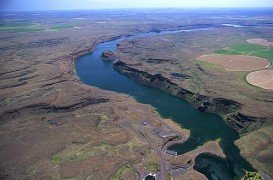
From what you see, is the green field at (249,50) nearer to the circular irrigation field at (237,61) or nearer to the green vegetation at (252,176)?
the circular irrigation field at (237,61)

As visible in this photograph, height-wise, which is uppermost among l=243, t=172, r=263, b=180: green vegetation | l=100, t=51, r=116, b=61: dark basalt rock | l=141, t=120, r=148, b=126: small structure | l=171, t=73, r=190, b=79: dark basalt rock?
l=243, t=172, r=263, b=180: green vegetation

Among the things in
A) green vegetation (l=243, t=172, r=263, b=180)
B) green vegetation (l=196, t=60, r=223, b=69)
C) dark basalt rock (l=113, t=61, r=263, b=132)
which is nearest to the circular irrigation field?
green vegetation (l=196, t=60, r=223, b=69)

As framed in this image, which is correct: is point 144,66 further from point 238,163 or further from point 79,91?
point 238,163

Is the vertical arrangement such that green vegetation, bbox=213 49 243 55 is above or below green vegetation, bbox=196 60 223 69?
below

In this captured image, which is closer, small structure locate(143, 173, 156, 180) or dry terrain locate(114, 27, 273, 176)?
small structure locate(143, 173, 156, 180)

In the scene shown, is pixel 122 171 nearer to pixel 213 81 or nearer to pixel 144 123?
pixel 144 123

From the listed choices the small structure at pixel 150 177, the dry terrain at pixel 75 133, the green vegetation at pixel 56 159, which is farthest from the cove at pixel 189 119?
the green vegetation at pixel 56 159

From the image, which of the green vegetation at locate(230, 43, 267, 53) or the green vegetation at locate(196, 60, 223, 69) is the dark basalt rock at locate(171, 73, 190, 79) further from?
the green vegetation at locate(230, 43, 267, 53)

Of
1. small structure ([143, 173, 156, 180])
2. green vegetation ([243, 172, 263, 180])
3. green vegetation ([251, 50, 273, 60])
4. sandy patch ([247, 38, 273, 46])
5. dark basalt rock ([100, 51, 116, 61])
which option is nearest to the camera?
green vegetation ([243, 172, 263, 180])
